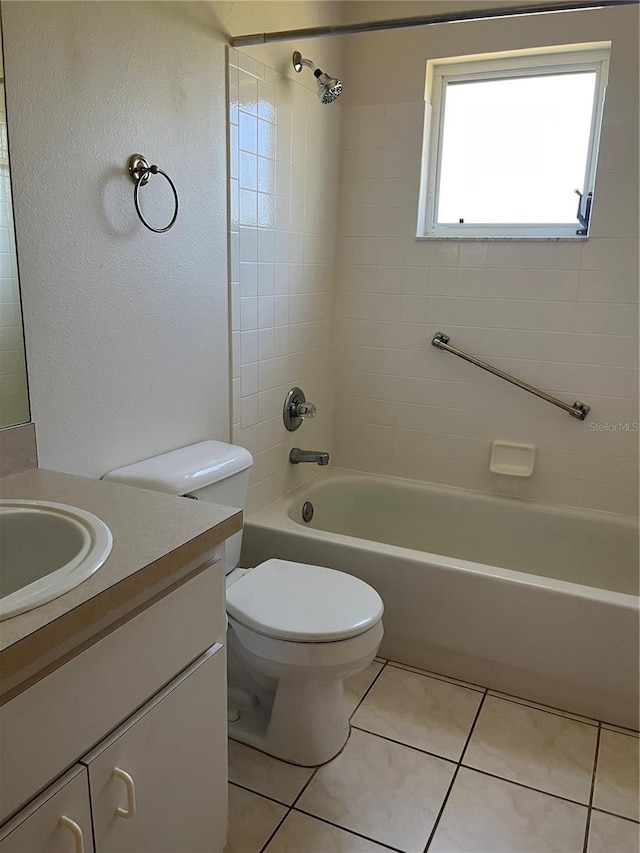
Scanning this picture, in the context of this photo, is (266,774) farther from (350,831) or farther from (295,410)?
(295,410)

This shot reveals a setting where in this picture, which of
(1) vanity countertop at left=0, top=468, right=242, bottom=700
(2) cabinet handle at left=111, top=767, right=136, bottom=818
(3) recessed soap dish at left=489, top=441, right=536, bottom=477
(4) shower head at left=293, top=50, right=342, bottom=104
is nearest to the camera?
(1) vanity countertop at left=0, top=468, right=242, bottom=700

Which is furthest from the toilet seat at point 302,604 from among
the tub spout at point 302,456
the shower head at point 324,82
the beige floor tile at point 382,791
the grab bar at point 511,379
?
the shower head at point 324,82

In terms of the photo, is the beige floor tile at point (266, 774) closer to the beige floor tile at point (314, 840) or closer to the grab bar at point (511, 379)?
the beige floor tile at point (314, 840)

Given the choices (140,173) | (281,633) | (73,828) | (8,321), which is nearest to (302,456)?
(281,633)

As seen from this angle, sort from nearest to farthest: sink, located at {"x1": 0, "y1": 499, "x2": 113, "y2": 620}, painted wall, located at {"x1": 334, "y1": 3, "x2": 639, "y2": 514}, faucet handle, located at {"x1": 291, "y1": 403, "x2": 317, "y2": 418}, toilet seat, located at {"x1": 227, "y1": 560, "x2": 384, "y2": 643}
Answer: sink, located at {"x1": 0, "y1": 499, "x2": 113, "y2": 620}
toilet seat, located at {"x1": 227, "y1": 560, "x2": 384, "y2": 643}
painted wall, located at {"x1": 334, "y1": 3, "x2": 639, "y2": 514}
faucet handle, located at {"x1": 291, "y1": 403, "x2": 317, "y2": 418}

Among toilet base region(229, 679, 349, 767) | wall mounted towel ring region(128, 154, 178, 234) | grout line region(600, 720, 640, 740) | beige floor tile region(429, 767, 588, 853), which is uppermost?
wall mounted towel ring region(128, 154, 178, 234)

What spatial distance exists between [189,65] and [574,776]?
2.19 m

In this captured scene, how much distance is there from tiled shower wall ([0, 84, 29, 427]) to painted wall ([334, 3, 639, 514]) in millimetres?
Result: 1617

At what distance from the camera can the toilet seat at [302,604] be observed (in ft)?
5.08

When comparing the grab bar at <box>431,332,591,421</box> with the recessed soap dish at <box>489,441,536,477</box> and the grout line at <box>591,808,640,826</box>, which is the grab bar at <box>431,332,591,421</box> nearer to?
the recessed soap dish at <box>489,441,536,477</box>

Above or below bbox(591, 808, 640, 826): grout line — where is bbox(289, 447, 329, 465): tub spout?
above

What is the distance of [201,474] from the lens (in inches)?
64.5

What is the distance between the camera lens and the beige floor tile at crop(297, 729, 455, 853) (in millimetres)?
1505

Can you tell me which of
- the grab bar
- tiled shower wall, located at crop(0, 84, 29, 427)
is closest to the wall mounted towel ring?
tiled shower wall, located at crop(0, 84, 29, 427)
